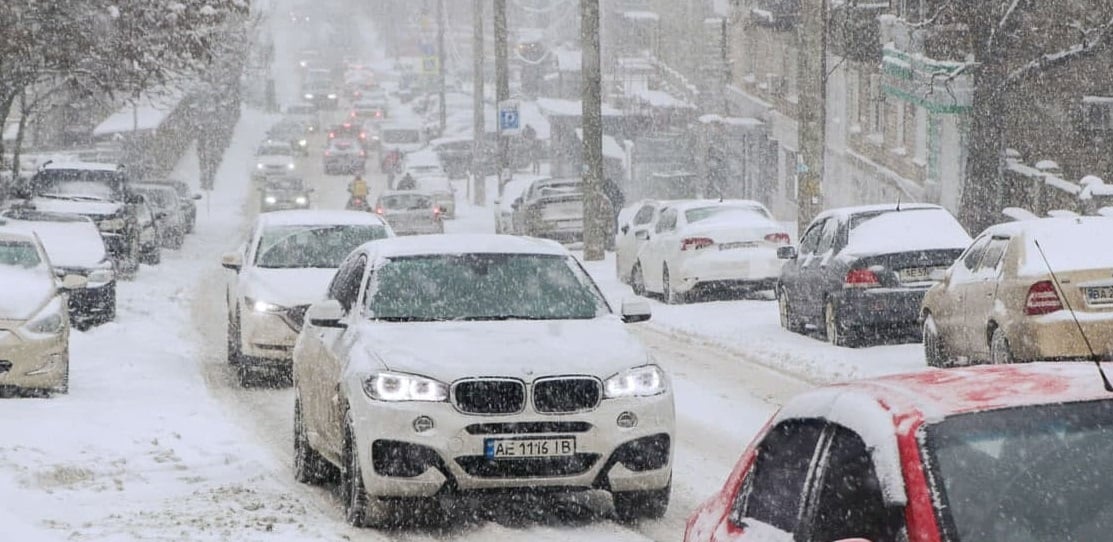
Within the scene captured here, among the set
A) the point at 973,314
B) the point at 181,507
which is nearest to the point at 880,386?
the point at 181,507

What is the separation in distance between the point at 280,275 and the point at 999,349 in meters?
6.69

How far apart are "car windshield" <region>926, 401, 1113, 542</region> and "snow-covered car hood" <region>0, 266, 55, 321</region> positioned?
12221 mm

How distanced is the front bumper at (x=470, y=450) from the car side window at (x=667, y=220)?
1747 cm

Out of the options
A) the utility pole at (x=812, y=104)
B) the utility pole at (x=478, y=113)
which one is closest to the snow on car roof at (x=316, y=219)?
the utility pole at (x=812, y=104)

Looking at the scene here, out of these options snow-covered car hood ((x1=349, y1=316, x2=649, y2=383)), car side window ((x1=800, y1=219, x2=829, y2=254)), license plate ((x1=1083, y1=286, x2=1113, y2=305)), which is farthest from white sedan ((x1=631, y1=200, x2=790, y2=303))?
snow-covered car hood ((x1=349, y1=316, x2=649, y2=383))

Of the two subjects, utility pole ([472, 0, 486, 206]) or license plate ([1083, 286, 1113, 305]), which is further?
utility pole ([472, 0, 486, 206])

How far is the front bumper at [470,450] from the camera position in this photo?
370 inches

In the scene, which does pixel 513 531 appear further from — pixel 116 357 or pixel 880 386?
pixel 116 357

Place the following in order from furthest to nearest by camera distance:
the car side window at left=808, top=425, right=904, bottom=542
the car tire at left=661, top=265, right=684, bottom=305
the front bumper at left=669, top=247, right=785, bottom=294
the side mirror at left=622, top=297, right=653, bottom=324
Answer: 1. the car tire at left=661, top=265, right=684, bottom=305
2. the front bumper at left=669, top=247, right=785, bottom=294
3. the side mirror at left=622, top=297, right=653, bottom=324
4. the car side window at left=808, top=425, right=904, bottom=542

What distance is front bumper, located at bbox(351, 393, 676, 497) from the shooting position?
30.8 ft

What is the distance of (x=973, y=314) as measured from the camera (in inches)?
617

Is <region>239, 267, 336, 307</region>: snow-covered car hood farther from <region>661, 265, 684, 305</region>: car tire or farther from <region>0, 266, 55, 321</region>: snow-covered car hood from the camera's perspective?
<region>661, 265, 684, 305</region>: car tire

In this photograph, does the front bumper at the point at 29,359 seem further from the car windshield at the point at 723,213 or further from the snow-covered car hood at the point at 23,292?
the car windshield at the point at 723,213

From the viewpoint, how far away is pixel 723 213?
26.9 meters
